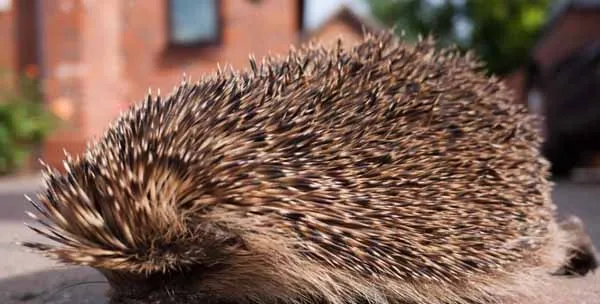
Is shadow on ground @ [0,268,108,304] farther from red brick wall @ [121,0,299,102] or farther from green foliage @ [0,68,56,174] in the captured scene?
red brick wall @ [121,0,299,102]

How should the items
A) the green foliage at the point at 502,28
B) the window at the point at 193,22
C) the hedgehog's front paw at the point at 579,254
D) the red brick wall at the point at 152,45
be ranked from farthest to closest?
the green foliage at the point at 502,28
the window at the point at 193,22
the red brick wall at the point at 152,45
the hedgehog's front paw at the point at 579,254

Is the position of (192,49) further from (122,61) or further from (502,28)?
(502,28)

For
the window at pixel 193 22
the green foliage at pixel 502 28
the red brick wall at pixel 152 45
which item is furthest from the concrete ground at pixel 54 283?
the green foliage at pixel 502 28

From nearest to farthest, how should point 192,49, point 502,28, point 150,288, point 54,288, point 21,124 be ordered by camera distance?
point 150,288
point 54,288
point 21,124
point 192,49
point 502,28

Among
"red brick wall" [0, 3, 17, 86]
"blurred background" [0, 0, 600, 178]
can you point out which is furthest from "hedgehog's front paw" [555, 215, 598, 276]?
"red brick wall" [0, 3, 17, 86]

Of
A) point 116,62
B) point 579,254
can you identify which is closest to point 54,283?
point 579,254

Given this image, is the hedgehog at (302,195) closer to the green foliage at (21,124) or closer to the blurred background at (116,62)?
the blurred background at (116,62)

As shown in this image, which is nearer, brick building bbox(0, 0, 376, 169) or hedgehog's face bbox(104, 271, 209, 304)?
hedgehog's face bbox(104, 271, 209, 304)
